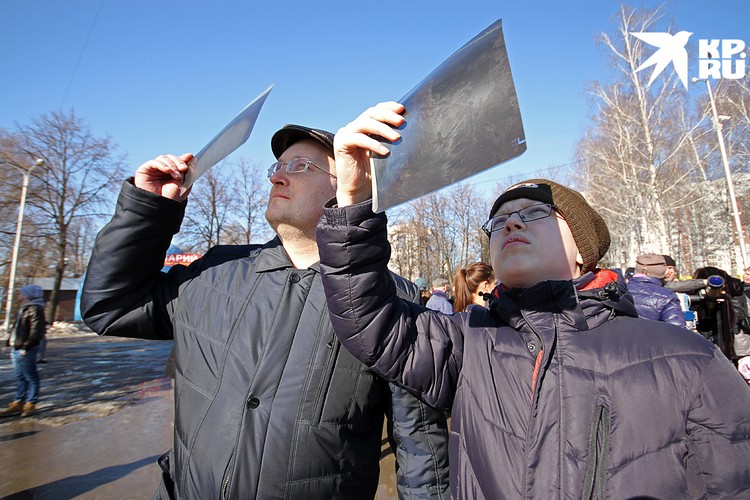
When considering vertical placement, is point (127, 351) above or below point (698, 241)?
below

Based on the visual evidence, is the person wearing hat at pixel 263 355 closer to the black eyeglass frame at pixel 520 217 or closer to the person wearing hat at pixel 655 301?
the black eyeglass frame at pixel 520 217

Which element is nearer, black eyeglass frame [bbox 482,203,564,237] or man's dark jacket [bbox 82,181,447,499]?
man's dark jacket [bbox 82,181,447,499]

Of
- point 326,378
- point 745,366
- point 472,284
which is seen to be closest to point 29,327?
point 472,284

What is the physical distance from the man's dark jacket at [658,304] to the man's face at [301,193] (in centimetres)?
355

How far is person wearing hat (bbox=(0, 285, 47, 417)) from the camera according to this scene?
21.2 ft

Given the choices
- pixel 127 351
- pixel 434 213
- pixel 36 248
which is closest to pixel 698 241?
pixel 434 213

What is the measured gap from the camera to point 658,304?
12.9 ft

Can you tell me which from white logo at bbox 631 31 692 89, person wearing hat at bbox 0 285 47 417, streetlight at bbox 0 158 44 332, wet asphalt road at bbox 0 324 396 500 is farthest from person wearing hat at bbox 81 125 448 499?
streetlight at bbox 0 158 44 332

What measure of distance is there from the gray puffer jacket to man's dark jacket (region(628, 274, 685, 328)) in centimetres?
304

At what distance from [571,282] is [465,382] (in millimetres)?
505

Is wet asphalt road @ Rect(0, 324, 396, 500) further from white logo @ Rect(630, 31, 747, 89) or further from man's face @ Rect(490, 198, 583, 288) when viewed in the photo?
white logo @ Rect(630, 31, 747, 89)

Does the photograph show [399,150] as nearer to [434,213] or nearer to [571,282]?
[571,282]

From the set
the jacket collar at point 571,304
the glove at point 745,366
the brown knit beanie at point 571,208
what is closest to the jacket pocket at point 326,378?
the jacket collar at point 571,304

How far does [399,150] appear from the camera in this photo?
3.53 ft
